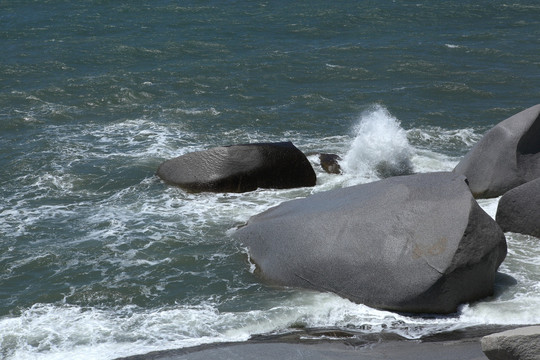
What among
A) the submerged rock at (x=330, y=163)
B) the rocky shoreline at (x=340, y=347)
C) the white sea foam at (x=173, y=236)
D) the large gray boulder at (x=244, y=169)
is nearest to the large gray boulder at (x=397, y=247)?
the white sea foam at (x=173, y=236)

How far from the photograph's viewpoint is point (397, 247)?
11359mm

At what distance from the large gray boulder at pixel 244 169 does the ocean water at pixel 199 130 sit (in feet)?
0.77

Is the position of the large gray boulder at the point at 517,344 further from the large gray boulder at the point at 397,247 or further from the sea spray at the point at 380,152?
the sea spray at the point at 380,152

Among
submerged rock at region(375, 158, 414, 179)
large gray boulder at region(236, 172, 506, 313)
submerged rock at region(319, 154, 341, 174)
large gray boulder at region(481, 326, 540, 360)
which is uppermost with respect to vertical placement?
large gray boulder at region(481, 326, 540, 360)

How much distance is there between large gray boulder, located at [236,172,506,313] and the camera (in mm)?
11047

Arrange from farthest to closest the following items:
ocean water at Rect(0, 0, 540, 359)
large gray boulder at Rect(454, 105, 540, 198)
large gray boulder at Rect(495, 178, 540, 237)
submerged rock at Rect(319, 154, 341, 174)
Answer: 1. submerged rock at Rect(319, 154, 341, 174)
2. large gray boulder at Rect(454, 105, 540, 198)
3. large gray boulder at Rect(495, 178, 540, 237)
4. ocean water at Rect(0, 0, 540, 359)

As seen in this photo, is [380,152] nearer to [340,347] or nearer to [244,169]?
[244,169]

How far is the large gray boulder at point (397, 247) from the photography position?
11.0m

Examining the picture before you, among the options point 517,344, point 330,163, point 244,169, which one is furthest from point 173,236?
point 517,344

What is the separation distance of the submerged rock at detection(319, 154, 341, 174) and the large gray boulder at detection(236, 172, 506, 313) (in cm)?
447

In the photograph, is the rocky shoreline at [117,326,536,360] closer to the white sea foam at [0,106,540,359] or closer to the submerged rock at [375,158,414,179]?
the white sea foam at [0,106,540,359]

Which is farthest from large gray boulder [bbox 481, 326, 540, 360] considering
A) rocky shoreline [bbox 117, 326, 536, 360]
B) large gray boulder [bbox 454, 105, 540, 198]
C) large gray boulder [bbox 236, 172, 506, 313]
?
large gray boulder [bbox 454, 105, 540, 198]

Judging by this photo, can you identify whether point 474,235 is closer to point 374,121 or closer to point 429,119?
point 374,121

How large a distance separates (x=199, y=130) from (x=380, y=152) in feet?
15.0
